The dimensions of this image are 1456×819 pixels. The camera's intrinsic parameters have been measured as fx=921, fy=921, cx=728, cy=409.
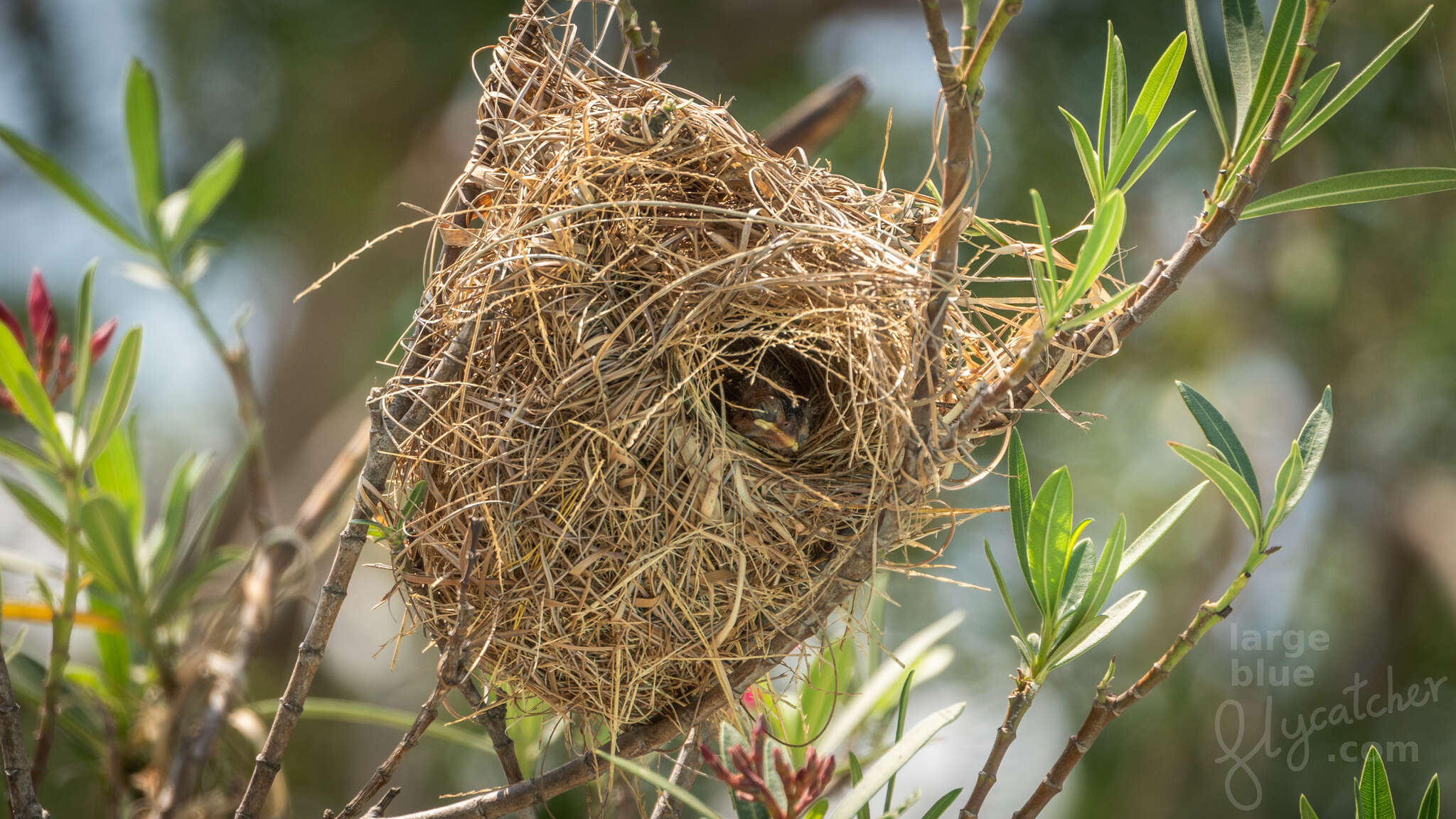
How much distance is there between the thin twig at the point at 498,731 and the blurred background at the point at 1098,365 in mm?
1386

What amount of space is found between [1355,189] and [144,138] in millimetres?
1152

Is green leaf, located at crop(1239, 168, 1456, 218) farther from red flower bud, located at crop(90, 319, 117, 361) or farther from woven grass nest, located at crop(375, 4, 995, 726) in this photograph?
Answer: red flower bud, located at crop(90, 319, 117, 361)

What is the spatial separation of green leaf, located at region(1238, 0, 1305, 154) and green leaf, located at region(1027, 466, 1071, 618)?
0.90 ft

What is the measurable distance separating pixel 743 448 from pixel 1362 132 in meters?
2.19

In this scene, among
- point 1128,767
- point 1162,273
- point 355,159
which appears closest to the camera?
point 1162,273

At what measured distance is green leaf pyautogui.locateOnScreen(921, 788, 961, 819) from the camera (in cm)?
70

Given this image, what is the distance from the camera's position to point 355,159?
8.61 feet

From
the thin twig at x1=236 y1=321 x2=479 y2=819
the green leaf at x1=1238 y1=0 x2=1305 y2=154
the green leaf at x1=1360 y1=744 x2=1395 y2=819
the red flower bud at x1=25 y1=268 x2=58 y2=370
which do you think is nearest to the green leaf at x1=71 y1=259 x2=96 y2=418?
the red flower bud at x1=25 y1=268 x2=58 y2=370

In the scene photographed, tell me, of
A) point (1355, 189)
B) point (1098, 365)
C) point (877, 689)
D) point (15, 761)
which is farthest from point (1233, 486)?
point (1098, 365)

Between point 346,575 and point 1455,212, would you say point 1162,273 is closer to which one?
point 346,575

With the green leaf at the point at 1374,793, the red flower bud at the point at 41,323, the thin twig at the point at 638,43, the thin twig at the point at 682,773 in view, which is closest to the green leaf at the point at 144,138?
the red flower bud at the point at 41,323

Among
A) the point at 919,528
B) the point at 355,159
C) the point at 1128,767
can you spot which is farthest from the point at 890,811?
→ the point at 355,159

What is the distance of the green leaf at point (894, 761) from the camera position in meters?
0.62

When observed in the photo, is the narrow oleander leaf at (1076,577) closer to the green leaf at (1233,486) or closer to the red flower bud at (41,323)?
the green leaf at (1233,486)
